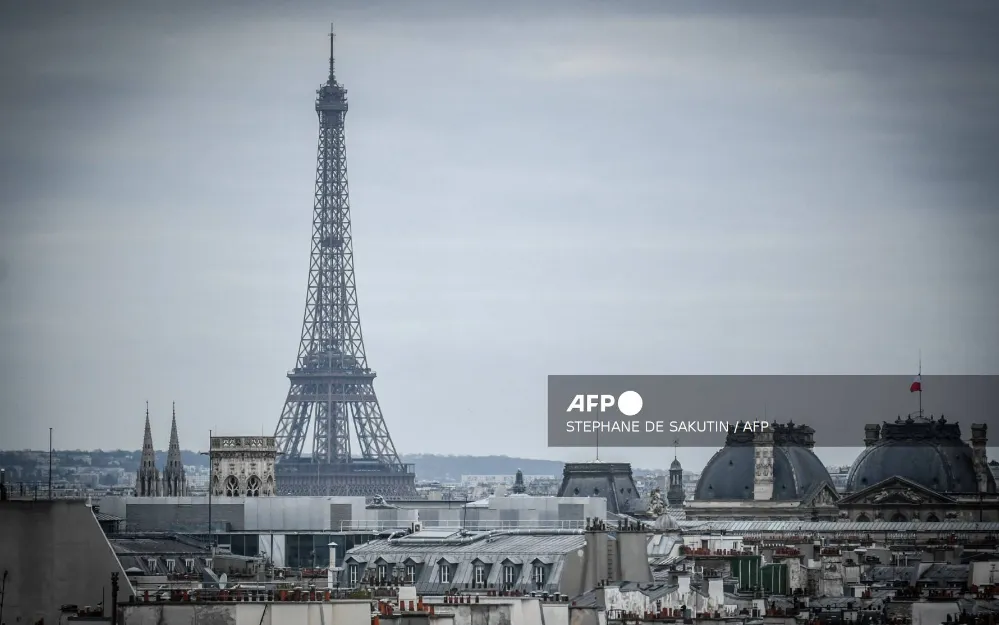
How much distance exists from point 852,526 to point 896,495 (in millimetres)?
21112

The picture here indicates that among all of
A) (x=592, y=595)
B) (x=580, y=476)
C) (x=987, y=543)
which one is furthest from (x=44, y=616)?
(x=580, y=476)

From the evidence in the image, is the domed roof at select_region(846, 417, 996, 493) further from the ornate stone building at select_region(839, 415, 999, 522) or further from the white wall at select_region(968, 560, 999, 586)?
the white wall at select_region(968, 560, 999, 586)

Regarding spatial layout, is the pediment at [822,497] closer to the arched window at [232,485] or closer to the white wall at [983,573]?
the arched window at [232,485]

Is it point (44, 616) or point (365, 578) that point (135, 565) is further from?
point (44, 616)

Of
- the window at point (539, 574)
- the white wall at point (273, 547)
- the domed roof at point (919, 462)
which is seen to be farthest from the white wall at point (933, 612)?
the domed roof at point (919, 462)

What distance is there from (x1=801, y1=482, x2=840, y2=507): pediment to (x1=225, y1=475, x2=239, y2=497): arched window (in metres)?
59.5

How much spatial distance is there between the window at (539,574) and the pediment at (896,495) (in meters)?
119

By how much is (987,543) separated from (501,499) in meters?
35.0

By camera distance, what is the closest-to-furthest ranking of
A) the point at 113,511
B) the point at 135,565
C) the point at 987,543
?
the point at 135,565
the point at 113,511
the point at 987,543

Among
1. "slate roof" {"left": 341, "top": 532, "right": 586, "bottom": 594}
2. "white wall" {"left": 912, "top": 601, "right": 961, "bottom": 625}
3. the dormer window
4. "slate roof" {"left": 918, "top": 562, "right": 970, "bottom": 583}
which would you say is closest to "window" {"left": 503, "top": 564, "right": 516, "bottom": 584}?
"slate roof" {"left": 341, "top": 532, "right": 586, "bottom": 594}

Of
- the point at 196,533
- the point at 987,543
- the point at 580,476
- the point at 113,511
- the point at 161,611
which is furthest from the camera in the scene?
the point at 580,476

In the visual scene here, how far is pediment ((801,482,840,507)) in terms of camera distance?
194 meters

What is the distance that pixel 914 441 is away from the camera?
19838 cm

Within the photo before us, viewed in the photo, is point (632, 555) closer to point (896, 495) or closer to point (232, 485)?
point (232, 485)
